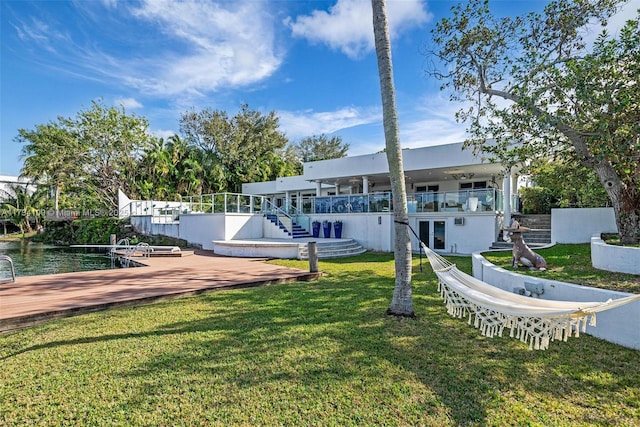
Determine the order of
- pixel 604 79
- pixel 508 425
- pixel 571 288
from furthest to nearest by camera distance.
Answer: pixel 604 79
pixel 571 288
pixel 508 425

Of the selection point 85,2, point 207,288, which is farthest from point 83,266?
point 85,2

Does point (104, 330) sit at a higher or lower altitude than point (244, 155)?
lower

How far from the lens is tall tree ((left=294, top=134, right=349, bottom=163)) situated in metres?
39.5

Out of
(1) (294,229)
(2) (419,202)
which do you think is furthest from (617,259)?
(1) (294,229)

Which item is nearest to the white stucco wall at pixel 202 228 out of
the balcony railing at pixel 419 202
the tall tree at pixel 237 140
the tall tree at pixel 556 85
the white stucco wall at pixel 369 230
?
the balcony railing at pixel 419 202

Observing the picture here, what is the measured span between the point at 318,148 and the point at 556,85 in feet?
110

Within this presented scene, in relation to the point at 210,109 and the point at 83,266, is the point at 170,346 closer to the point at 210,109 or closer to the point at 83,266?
the point at 83,266

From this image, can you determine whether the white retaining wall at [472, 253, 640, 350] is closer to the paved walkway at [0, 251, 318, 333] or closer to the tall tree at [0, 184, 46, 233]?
the paved walkway at [0, 251, 318, 333]

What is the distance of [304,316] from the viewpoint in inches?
200

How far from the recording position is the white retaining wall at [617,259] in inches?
211

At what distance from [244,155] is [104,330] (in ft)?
92.4

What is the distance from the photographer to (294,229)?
17.0 meters

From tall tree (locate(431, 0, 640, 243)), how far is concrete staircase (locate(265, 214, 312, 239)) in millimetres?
9665

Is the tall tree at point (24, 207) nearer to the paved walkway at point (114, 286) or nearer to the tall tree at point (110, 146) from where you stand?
the tall tree at point (110, 146)
